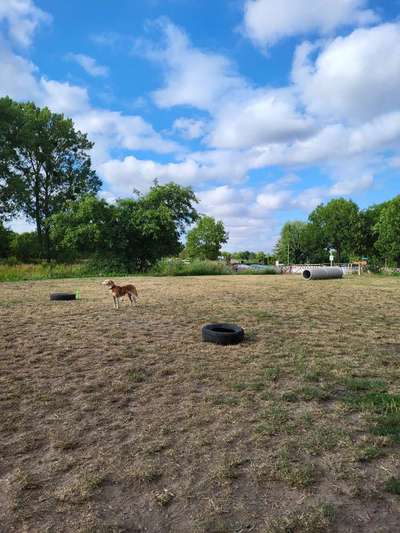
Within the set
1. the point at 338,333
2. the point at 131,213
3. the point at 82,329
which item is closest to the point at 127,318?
the point at 82,329

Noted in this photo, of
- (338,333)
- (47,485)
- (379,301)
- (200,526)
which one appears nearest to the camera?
(200,526)

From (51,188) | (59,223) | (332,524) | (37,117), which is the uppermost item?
(37,117)

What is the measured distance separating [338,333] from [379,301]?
519 cm

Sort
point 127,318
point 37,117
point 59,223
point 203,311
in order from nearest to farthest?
point 127,318 < point 203,311 < point 59,223 < point 37,117

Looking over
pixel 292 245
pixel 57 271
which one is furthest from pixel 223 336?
pixel 292 245

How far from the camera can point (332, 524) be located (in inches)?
72.2

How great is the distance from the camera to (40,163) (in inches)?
1356

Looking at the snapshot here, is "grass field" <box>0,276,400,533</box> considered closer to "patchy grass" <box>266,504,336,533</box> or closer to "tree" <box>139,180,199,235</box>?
"patchy grass" <box>266,504,336,533</box>

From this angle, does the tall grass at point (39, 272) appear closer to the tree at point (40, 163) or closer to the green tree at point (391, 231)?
the tree at point (40, 163)

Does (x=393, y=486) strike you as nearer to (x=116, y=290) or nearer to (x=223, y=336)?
(x=223, y=336)

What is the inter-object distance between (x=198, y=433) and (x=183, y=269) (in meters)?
23.0

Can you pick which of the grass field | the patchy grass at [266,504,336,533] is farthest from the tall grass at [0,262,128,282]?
the patchy grass at [266,504,336,533]

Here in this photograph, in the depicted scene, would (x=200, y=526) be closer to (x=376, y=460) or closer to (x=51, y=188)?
(x=376, y=460)

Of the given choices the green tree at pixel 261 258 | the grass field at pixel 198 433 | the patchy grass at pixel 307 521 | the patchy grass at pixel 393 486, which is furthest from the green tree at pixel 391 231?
the patchy grass at pixel 307 521
